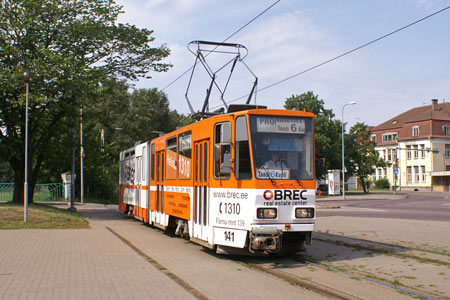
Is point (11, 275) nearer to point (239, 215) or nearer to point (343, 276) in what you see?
point (239, 215)

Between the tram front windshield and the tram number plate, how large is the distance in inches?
47.7

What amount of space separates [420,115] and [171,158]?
7425 centimetres

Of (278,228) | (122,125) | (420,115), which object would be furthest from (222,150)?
(420,115)

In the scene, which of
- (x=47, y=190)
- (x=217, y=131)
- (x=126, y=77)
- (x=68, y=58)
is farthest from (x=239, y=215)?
(x=47, y=190)

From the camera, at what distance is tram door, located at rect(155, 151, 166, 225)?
50.4 feet

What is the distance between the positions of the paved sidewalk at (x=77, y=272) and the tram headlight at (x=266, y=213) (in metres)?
2.23

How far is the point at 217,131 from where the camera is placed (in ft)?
35.5

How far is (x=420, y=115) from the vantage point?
8050 cm

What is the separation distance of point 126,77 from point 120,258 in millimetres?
17798

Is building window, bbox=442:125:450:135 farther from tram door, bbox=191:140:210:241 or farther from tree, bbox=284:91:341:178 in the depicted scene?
tram door, bbox=191:140:210:241

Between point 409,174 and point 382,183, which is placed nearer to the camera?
point 409,174

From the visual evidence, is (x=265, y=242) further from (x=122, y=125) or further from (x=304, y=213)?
(x=122, y=125)

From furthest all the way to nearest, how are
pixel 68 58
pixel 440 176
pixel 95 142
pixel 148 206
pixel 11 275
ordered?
pixel 440 176
pixel 95 142
pixel 68 58
pixel 148 206
pixel 11 275

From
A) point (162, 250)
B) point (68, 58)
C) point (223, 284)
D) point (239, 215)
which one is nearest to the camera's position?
point (223, 284)
